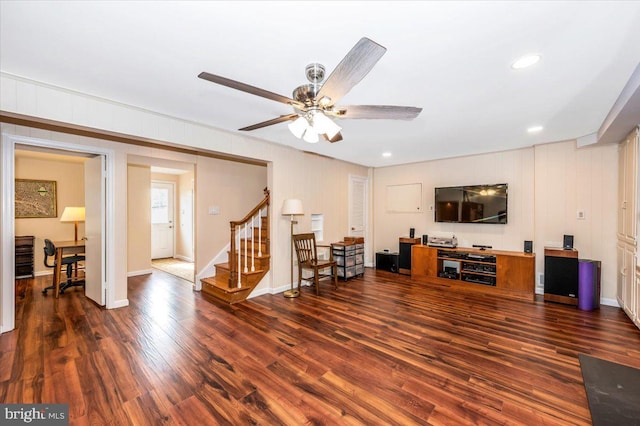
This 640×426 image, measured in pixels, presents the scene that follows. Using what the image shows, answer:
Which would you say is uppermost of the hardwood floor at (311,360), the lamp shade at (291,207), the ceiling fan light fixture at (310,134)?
the ceiling fan light fixture at (310,134)

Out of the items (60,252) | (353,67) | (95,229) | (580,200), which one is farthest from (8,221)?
(580,200)

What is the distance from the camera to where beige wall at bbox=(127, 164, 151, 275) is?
19.0ft

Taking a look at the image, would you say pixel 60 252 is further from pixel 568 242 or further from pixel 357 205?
pixel 568 242

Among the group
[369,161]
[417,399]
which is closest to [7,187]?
[417,399]

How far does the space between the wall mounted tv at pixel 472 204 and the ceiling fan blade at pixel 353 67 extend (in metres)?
4.17

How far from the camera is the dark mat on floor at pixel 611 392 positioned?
41.2 inches

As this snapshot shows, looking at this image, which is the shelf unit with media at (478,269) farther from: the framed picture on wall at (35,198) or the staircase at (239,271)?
the framed picture on wall at (35,198)

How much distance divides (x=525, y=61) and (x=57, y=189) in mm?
8098

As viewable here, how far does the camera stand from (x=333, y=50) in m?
1.92

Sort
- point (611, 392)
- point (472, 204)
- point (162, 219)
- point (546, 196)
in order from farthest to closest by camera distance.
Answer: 1. point (162, 219)
2. point (472, 204)
3. point (546, 196)
4. point (611, 392)

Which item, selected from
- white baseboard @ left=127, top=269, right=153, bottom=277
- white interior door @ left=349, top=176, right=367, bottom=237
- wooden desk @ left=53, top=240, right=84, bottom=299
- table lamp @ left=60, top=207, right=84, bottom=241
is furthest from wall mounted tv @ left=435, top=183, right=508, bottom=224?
table lamp @ left=60, top=207, right=84, bottom=241

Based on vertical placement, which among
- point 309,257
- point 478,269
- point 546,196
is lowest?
point 478,269

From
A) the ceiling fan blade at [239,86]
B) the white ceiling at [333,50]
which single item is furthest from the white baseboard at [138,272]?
the ceiling fan blade at [239,86]

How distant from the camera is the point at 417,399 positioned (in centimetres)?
198
